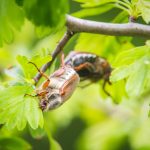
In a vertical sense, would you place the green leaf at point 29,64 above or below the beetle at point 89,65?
above

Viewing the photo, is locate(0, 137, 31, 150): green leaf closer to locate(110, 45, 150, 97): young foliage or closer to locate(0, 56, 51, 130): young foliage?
locate(0, 56, 51, 130): young foliage

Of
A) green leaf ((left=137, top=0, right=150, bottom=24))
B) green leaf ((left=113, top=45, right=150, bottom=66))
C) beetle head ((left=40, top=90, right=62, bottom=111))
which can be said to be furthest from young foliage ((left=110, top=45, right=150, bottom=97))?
beetle head ((left=40, top=90, right=62, bottom=111))

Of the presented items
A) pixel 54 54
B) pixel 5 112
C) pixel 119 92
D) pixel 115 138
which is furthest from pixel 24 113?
pixel 115 138

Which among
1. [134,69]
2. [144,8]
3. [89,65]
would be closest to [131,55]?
[134,69]

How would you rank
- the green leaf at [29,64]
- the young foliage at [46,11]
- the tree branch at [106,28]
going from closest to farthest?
1. the young foliage at [46,11]
2. the tree branch at [106,28]
3. the green leaf at [29,64]

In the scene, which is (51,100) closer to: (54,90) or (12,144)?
(54,90)

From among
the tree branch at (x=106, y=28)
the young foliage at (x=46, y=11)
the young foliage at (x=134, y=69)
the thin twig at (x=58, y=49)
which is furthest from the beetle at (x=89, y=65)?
the young foliage at (x=46, y=11)

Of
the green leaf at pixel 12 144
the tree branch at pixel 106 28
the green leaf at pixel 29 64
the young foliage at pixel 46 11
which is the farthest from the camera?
the green leaf at pixel 12 144

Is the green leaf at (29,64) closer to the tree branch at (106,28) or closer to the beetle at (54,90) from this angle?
the beetle at (54,90)
